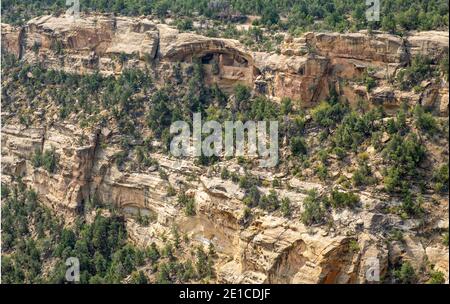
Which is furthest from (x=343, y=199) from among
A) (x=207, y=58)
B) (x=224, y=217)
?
(x=207, y=58)

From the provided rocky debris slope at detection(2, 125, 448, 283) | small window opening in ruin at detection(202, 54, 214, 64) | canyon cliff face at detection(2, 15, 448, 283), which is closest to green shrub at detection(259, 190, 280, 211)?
rocky debris slope at detection(2, 125, 448, 283)

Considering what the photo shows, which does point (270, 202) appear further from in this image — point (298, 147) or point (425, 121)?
point (425, 121)

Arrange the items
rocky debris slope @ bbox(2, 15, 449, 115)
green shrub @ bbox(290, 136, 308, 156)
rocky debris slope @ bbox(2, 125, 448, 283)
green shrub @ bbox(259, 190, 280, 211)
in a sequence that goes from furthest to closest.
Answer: green shrub @ bbox(290, 136, 308, 156)
rocky debris slope @ bbox(2, 15, 449, 115)
green shrub @ bbox(259, 190, 280, 211)
rocky debris slope @ bbox(2, 125, 448, 283)

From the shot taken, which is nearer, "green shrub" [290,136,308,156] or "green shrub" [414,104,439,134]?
"green shrub" [414,104,439,134]

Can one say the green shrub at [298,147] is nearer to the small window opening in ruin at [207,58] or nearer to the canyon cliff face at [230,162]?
the canyon cliff face at [230,162]

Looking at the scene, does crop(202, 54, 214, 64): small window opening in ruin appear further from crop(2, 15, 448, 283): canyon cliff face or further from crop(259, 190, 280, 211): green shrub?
crop(259, 190, 280, 211): green shrub
